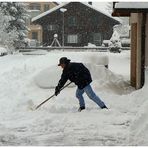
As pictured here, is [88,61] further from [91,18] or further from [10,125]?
[91,18]

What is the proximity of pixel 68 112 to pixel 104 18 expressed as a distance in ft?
137

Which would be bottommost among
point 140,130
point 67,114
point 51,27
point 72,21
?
point 67,114

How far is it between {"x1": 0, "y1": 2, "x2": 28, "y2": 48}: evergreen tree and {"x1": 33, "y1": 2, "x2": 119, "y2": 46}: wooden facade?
6.48 m

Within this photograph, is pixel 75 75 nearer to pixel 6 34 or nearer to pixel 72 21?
pixel 6 34

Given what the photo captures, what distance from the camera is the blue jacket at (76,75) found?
36.0 ft

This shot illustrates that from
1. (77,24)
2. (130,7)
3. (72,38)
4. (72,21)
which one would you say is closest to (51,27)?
(72,21)

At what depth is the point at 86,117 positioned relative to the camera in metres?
10.5

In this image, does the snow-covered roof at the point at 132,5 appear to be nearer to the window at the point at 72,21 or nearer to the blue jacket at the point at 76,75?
the blue jacket at the point at 76,75

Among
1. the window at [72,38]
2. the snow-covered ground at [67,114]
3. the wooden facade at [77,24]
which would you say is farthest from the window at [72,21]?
the snow-covered ground at [67,114]

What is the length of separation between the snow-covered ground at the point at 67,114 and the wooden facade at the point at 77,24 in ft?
119

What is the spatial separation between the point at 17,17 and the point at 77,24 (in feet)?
36.4

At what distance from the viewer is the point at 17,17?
45.2 metres

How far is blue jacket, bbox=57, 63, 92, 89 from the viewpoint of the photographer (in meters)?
11.0

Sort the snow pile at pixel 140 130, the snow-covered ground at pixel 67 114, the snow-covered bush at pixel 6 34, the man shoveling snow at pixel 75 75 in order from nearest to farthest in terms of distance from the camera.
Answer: the snow pile at pixel 140 130, the snow-covered ground at pixel 67 114, the man shoveling snow at pixel 75 75, the snow-covered bush at pixel 6 34
